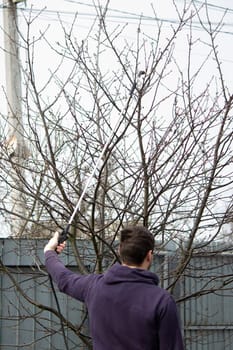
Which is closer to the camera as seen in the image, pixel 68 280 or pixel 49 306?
pixel 68 280

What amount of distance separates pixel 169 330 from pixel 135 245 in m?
0.41

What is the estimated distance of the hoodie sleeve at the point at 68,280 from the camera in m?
3.41

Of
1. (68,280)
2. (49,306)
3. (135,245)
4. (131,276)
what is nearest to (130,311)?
(131,276)

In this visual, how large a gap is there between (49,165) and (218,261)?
2.98 metres

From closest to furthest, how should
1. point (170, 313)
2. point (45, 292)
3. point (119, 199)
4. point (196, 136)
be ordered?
point (170, 313)
point (196, 136)
point (119, 199)
point (45, 292)

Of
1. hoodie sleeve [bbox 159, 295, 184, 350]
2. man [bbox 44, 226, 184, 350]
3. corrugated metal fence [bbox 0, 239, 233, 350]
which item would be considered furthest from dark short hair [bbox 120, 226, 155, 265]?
corrugated metal fence [bbox 0, 239, 233, 350]

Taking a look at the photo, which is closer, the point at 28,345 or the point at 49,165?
the point at 49,165

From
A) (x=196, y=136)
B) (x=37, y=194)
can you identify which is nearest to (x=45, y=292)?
(x=37, y=194)

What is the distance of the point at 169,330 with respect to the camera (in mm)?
2971

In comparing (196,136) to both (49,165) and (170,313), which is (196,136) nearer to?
(49,165)

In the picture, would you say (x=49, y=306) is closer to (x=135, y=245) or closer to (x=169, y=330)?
(x=135, y=245)

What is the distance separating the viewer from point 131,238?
3180mm

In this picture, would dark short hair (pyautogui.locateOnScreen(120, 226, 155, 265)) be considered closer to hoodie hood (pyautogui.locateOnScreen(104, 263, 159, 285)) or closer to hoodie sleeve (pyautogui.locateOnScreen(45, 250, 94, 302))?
hoodie hood (pyautogui.locateOnScreen(104, 263, 159, 285))

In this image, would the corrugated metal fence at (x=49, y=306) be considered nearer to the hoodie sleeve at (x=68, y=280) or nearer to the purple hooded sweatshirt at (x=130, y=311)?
the hoodie sleeve at (x=68, y=280)
